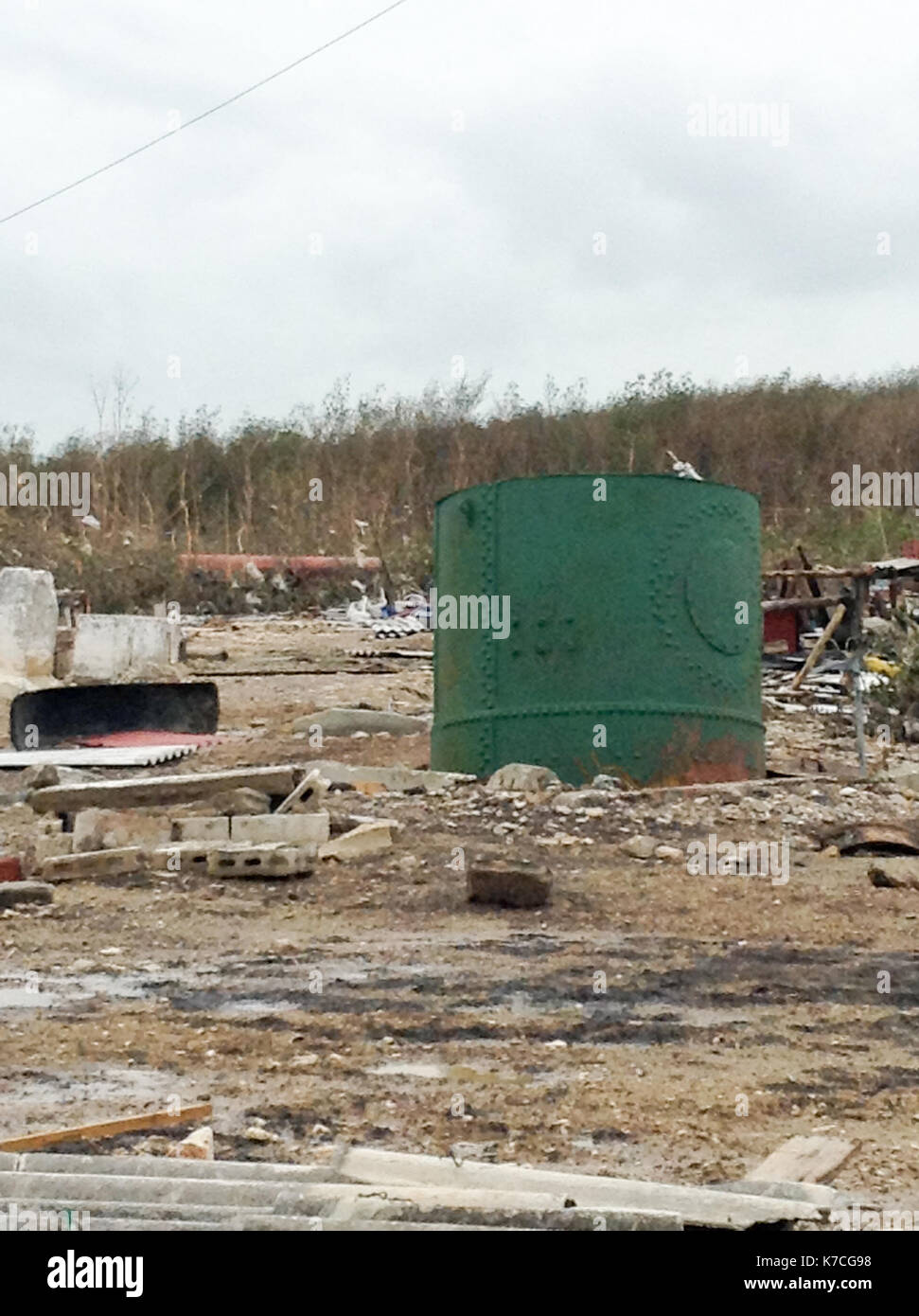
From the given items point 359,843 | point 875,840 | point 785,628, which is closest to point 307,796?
point 359,843

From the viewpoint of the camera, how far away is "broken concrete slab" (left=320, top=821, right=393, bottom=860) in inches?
299

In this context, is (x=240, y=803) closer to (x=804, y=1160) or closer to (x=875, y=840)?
(x=875, y=840)

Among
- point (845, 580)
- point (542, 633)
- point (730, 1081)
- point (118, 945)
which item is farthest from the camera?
point (845, 580)

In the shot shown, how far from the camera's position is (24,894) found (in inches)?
266

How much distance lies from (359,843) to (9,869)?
1.37m

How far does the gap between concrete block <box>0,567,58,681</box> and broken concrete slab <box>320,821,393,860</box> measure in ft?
24.1

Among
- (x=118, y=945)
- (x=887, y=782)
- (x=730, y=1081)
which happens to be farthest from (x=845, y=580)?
(x=730, y=1081)

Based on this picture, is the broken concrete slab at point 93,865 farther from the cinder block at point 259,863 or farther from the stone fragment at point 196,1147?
the stone fragment at point 196,1147

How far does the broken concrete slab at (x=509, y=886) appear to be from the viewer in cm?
674

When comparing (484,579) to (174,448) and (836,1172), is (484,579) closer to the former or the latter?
(836,1172)

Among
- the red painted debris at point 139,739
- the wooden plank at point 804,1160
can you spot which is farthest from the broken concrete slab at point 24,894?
the red painted debris at point 139,739
